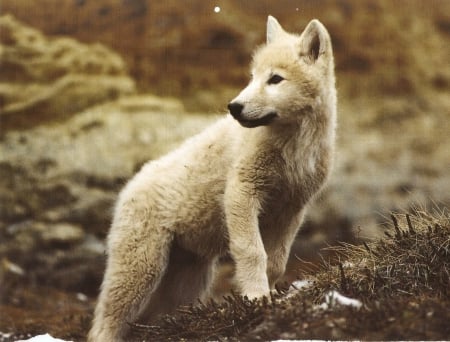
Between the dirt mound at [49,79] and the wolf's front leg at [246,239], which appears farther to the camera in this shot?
the dirt mound at [49,79]

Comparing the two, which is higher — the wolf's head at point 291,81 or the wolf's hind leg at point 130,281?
the wolf's head at point 291,81

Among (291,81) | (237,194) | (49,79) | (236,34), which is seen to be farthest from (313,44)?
(49,79)

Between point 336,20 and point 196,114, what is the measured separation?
2000 millimetres

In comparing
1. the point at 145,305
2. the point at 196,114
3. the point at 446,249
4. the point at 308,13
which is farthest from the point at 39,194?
the point at 446,249

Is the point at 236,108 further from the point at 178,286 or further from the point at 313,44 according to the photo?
the point at 178,286

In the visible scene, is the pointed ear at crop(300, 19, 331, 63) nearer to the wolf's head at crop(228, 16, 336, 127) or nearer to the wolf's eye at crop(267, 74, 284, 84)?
the wolf's head at crop(228, 16, 336, 127)

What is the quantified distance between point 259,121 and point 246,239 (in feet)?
3.14

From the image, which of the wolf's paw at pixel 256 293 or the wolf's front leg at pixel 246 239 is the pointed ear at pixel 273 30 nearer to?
the wolf's front leg at pixel 246 239

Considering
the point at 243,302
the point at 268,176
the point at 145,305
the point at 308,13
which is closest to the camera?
the point at 243,302

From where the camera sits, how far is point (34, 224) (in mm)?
8844

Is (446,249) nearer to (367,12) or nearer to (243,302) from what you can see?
(243,302)

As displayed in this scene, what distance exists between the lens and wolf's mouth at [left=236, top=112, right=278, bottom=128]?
5.60m

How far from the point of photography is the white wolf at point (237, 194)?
5.78 meters

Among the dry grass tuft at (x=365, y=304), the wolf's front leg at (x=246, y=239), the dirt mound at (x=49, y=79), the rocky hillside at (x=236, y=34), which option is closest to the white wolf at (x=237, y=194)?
the wolf's front leg at (x=246, y=239)
